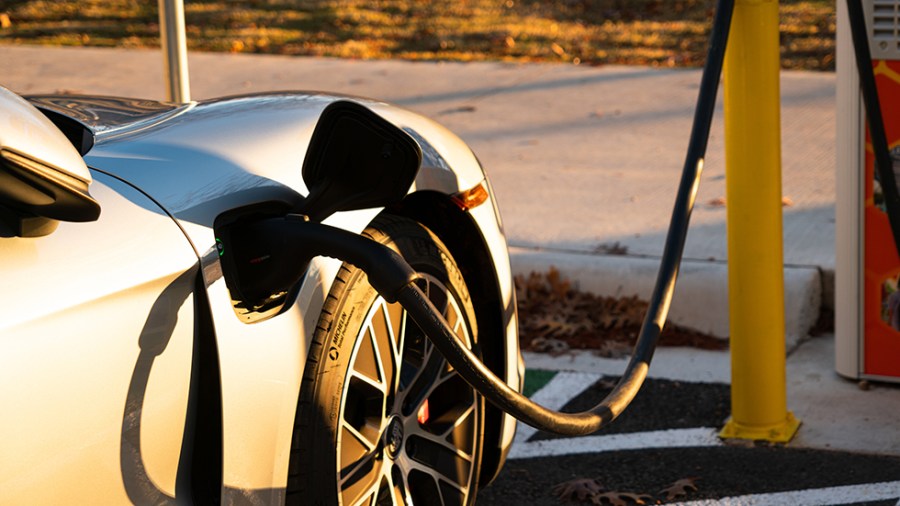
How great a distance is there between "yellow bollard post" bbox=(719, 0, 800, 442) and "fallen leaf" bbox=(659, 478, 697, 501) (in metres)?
0.38

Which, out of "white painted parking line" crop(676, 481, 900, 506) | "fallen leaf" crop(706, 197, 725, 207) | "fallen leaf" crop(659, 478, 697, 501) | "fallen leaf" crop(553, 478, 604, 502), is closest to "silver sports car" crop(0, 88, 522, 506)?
"fallen leaf" crop(553, 478, 604, 502)

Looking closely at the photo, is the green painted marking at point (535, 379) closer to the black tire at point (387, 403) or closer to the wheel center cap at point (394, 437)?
the black tire at point (387, 403)

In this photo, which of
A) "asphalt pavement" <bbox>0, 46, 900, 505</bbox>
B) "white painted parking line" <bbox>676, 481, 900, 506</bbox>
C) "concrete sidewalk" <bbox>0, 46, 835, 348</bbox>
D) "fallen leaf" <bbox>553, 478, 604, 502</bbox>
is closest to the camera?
"white painted parking line" <bbox>676, 481, 900, 506</bbox>

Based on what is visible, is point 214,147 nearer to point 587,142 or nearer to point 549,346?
point 549,346

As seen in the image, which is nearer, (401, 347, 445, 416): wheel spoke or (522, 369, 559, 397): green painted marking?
(401, 347, 445, 416): wheel spoke

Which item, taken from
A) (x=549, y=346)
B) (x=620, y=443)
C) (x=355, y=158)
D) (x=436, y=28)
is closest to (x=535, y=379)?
(x=549, y=346)

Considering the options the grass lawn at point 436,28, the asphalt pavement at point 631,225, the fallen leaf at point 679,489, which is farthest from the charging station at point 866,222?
the grass lawn at point 436,28

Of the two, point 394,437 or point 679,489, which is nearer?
point 394,437

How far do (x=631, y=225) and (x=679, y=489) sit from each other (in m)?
2.33

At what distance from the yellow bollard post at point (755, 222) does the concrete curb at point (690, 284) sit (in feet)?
2.92

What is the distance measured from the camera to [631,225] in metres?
5.78

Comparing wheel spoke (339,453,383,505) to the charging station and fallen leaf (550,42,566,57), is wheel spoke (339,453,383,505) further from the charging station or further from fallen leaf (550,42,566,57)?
fallen leaf (550,42,566,57)

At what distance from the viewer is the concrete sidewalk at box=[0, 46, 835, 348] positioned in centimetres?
510

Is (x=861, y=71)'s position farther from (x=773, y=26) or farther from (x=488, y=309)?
(x=488, y=309)
